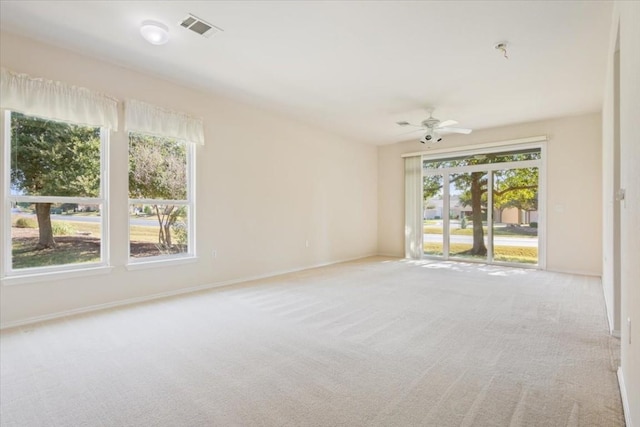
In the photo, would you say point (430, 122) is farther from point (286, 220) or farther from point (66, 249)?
point (66, 249)

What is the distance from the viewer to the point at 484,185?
679 centimetres

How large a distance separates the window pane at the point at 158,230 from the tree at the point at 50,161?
586 millimetres

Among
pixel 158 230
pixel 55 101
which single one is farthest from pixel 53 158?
pixel 158 230

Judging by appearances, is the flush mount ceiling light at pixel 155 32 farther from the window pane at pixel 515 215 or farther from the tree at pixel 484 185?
the window pane at pixel 515 215

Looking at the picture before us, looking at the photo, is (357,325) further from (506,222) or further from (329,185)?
(506,222)

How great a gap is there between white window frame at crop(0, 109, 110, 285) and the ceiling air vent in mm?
1647

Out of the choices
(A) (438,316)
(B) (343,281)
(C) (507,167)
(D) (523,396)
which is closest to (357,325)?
(A) (438,316)

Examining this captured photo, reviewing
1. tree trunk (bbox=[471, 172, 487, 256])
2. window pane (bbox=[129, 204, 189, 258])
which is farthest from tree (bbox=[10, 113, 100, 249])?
tree trunk (bbox=[471, 172, 487, 256])

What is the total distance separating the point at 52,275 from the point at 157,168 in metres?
1.66

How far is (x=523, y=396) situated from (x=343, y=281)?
3.28 metres

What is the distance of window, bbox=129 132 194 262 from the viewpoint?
4051 mm

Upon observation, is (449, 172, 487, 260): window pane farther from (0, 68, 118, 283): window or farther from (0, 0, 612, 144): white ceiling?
(0, 68, 118, 283): window

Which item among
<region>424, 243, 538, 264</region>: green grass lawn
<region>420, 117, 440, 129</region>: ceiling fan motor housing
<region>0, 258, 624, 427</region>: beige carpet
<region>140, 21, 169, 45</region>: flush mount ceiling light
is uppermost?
<region>140, 21, 169, 45</region>: flush mount ceiling light

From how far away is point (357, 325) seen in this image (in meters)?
3.15
